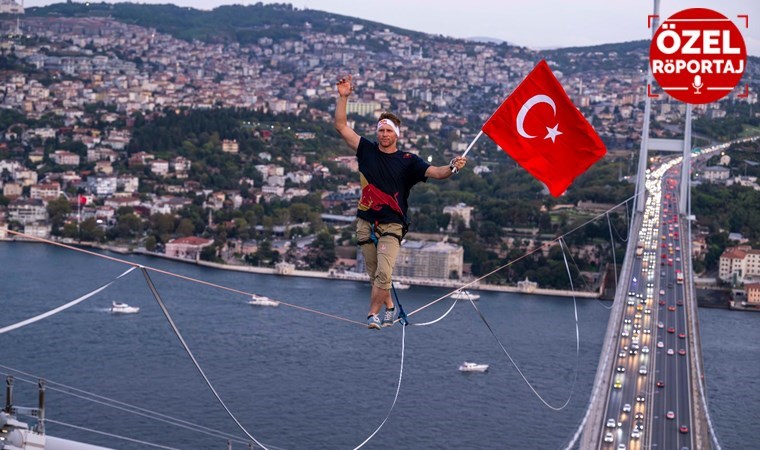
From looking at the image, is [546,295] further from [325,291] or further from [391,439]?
[391,439]

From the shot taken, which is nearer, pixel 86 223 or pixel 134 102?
pixel 86 223

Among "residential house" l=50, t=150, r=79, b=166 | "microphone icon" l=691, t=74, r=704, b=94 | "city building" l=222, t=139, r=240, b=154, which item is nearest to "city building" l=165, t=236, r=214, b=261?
"residential house" l=50, t=150, r=79, b=166

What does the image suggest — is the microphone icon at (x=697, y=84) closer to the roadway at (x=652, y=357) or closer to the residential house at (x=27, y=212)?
the roadway at (x=652, y=357)

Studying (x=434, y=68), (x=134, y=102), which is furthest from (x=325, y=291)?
(x=434, y=68)

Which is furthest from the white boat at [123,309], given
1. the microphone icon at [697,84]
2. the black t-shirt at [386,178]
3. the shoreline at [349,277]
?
the black t-shirt at [386,178]

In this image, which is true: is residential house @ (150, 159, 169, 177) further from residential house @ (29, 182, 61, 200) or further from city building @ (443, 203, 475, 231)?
city building @ (443, 203, 475, 231)

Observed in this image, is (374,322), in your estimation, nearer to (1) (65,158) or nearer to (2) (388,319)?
(2) (388,319)
